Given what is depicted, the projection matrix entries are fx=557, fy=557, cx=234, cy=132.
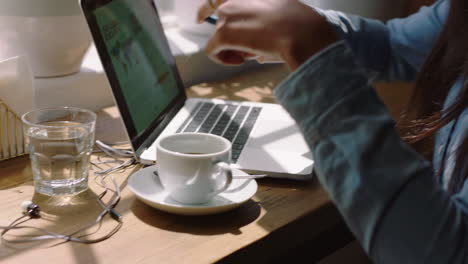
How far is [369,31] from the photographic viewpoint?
1184mm

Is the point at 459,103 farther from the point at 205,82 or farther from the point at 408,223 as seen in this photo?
the point at 205,82

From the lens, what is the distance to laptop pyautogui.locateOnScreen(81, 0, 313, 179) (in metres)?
0.87

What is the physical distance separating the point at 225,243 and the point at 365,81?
0.27m

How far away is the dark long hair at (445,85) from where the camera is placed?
2.40 feet

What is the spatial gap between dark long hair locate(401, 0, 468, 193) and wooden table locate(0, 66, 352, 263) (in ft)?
0.62

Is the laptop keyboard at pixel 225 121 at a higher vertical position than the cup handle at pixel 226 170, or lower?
lower

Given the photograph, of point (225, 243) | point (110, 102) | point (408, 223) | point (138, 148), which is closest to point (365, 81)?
point (408, 223)

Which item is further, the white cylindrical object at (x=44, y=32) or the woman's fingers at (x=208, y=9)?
the white cylindrical object at (x=44, y=32)

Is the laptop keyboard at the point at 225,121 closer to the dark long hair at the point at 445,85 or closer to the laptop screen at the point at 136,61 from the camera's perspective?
the laptop screen at the point at 136,61

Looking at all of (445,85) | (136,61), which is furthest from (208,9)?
(445,85)

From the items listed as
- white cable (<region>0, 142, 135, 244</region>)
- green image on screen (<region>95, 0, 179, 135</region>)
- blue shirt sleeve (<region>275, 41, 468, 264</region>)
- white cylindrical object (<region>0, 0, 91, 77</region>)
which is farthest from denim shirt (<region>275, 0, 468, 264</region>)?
white cylindrical object (<region>0, 0, 91, 77</region>)

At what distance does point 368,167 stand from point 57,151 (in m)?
0.44

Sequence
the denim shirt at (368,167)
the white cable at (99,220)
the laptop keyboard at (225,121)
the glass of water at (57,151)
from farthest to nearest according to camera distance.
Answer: the laptop keyboard at (225,121), the glass of water at (57,151), the white cable at (99,220), the denim shirt at (368,167)

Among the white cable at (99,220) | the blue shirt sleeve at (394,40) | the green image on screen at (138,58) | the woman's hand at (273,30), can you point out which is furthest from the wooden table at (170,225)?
the blue shirt sleeve at (394,40)
